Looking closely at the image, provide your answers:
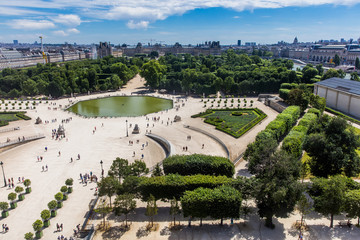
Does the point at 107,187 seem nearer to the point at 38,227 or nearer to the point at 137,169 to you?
the point at 137,169

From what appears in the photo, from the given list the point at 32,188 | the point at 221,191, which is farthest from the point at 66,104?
the point at 221,191

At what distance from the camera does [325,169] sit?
2997cm

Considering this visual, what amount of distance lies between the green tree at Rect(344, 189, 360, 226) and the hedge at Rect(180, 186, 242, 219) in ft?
31.3

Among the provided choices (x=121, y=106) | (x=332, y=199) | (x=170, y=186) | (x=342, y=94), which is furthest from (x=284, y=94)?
(x=170, y=186)

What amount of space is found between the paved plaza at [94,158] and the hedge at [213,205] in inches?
64.8

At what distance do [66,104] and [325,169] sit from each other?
69396mm

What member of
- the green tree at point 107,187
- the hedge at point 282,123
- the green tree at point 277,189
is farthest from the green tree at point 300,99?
the green tree at point 107,187

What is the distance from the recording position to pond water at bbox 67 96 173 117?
66.9 metres

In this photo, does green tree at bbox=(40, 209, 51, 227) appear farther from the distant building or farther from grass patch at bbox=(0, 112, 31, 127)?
the distant building

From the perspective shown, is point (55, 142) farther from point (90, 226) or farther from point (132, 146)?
point (90, 226)

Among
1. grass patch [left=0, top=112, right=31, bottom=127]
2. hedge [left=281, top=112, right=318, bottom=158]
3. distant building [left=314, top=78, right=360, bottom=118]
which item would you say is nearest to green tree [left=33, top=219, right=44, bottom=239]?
hedge [left=281, top=112, right=318, bottom=158]

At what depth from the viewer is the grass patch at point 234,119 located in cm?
4951

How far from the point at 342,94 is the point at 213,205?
186 feet

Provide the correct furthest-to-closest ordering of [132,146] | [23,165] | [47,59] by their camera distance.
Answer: [47,59]
[132,146]
[23,165]
